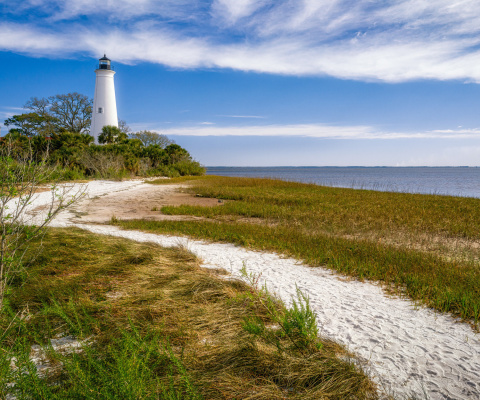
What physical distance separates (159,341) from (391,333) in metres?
2.27

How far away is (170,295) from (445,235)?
7.91 meters

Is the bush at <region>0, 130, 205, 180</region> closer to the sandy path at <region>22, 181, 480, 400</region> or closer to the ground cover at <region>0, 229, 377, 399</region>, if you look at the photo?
the ground cover at <region>0, 229, 377, 399</region>

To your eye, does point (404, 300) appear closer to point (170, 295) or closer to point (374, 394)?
point (374, 394)

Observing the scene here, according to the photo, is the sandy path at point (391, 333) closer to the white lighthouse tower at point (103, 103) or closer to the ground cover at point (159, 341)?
the ground cover at point (159, 341)

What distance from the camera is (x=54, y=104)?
41.7 meters

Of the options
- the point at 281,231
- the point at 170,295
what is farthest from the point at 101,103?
the point at 170,295

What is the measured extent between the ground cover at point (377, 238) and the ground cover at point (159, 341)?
7.00ft

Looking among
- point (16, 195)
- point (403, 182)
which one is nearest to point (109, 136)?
point (16, 195)

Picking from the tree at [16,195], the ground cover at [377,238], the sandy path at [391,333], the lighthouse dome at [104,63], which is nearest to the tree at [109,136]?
the lighthouse dome at [104,63]

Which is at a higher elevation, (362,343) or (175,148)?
(175,148)

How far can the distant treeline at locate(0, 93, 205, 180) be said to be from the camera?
24.5 meters

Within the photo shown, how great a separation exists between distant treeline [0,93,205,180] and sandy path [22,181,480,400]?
13.2 m

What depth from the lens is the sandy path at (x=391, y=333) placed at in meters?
2.62

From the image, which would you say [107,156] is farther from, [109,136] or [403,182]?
[403,182]
